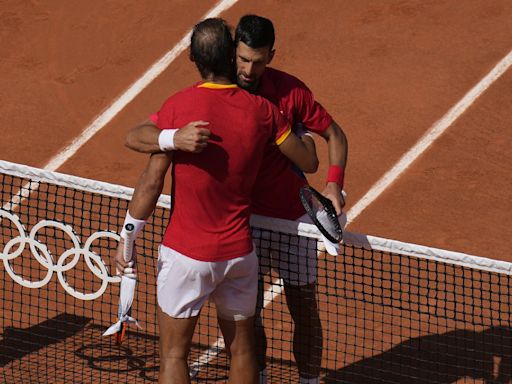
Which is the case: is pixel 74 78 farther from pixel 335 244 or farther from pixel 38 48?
pixel 335 244

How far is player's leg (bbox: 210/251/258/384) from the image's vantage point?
772cm

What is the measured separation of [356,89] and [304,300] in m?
5.31

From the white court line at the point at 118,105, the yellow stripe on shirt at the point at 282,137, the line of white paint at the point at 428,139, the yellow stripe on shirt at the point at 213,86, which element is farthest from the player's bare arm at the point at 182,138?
the line of white paint at the point at 428,139

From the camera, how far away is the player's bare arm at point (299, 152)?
7.68m

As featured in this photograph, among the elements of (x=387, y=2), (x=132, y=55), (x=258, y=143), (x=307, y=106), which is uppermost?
(x=387, y=2)

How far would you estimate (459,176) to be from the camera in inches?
485

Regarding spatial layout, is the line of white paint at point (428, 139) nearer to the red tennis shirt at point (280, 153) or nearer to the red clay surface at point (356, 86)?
the red clay surface at point (356, 86)

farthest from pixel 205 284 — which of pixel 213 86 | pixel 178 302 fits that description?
pixel 213 86

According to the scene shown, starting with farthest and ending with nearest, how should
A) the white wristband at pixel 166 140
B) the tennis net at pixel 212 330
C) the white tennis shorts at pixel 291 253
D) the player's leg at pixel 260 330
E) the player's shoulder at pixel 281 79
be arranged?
1. the tennis net at pixel 212 330
2. the player's leg at pixel 260 330
3. the white tennis shorts at pixel 291 253
4. the player's shoulder at pixel 281 79
5. the white wristband at pixel 166 140

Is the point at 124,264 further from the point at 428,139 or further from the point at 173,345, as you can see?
the point at 428,139

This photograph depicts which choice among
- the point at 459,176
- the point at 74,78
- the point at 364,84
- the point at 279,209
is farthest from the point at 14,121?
the point at 279,209

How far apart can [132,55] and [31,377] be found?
589 centimetres

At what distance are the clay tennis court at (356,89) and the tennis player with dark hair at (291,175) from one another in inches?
114

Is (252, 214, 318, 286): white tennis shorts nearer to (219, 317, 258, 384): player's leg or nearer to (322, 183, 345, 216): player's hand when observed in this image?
(322, 183, 345, 216): player's hand
